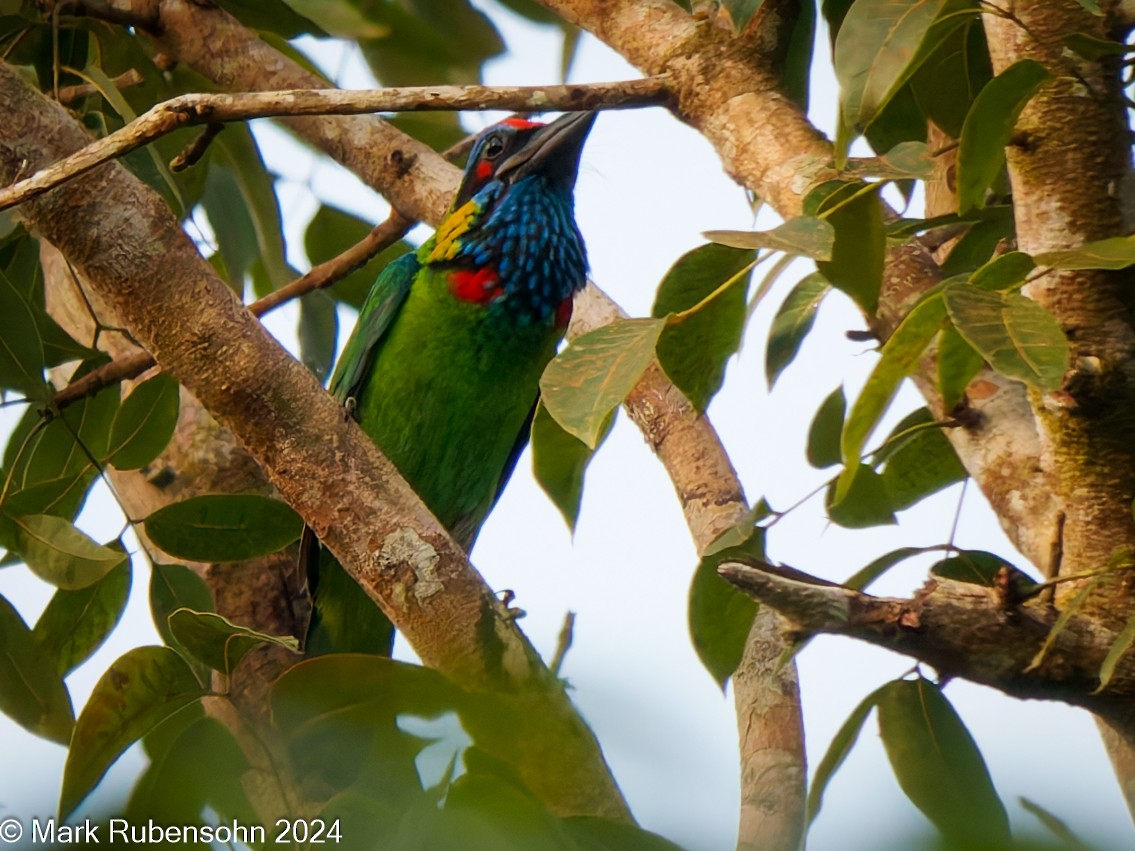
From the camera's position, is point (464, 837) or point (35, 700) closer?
point (464, 837)

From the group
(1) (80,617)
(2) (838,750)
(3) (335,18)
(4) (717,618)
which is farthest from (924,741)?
(3) (335,18)

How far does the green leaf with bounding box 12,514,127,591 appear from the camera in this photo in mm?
2072

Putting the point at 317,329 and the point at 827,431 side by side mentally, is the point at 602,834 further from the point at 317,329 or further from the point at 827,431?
the point at 317,329

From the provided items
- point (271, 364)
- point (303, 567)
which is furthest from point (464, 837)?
point (303, 567)

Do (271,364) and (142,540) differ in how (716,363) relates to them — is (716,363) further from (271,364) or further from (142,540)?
(142,540)

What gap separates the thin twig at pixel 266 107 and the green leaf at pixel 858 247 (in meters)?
0.54

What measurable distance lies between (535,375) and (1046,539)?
1809 mm

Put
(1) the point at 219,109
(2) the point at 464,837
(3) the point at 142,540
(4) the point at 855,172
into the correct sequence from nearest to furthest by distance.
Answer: (2) the point at 464,837 < (4) the point at 855,172 < (1) the point at 219,109 < (3) the point at 142,540

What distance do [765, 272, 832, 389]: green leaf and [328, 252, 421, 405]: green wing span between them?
1.63 metres

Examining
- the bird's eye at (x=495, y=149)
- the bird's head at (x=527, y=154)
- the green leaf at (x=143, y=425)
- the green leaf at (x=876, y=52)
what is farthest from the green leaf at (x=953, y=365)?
A: the bird's eye at (x=495, y=149)

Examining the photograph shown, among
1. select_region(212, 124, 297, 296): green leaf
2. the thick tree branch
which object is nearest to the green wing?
select_region(212, 124, 297, 296): green leaf

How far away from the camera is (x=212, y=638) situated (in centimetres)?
172

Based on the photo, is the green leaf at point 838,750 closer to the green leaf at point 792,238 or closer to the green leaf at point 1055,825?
Result: the green leaf at point 792,238

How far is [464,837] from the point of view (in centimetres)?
81
